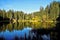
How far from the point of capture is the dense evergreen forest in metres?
86.4

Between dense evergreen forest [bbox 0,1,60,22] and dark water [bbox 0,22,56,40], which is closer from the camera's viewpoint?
dark water [bbox 0,22,56,40]

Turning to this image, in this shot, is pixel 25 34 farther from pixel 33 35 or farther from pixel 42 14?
pixel 42 14

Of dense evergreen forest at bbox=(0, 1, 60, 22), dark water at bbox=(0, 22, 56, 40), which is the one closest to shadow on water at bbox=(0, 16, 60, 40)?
dark water at bbox=(0, 22, 56, 40)

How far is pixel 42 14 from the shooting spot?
310 feet

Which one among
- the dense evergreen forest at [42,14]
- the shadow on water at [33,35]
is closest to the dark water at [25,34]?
the shadow on water at [33,35]

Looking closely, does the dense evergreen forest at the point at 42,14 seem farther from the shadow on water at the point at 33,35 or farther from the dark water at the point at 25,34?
the shadow on water at the point at 33,35

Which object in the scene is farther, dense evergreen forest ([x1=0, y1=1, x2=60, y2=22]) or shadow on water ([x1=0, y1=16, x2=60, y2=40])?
dense evergreen forest ([x1=0, y1=1, x2=60, y2=22])

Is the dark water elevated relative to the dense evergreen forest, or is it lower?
lower

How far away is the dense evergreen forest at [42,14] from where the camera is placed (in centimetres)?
8641

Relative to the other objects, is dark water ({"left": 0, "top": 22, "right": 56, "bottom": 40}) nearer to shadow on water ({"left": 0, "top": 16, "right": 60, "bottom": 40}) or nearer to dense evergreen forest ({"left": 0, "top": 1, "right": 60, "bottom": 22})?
shadow on water ({"left": 0, "top": 16, "right": 60, "bottom": 40})

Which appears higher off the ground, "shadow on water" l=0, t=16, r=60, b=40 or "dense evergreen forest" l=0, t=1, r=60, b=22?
"dense evergreen forest" l=0, t=1, r=60, b=22

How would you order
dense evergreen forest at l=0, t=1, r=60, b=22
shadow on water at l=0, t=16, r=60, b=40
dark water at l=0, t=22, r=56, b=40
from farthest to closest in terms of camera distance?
1. dense evergreen forest at l=0, t=1, r=60, b=22
2. dark water at l=0, t=22, r=56, b=40
3. shadow on water at l=0, t=16, r=60, b=40

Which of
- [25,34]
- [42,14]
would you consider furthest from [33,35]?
[42,14]

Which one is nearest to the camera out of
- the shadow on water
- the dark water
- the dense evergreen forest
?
the shadow on water
